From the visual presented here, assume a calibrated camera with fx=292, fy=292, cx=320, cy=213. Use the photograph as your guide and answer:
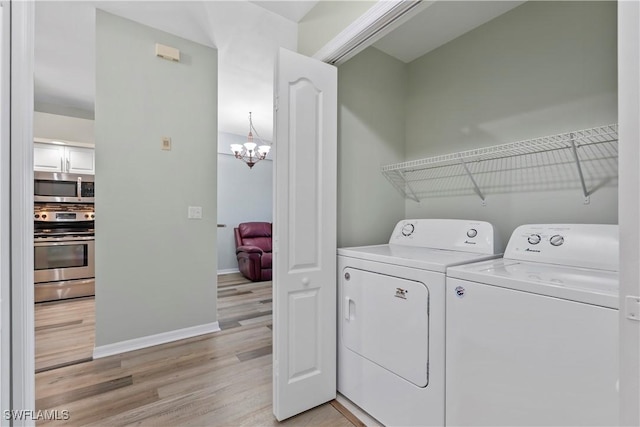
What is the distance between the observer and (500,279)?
3.43ft

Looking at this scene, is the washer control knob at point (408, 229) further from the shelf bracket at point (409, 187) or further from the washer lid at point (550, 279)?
the washer lid at point (550, 279)

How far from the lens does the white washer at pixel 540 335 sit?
845 millimetres

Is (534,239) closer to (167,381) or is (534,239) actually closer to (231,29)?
(167,381)

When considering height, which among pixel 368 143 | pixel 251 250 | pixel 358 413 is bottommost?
pixel 358 413

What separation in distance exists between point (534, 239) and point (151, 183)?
107 inches

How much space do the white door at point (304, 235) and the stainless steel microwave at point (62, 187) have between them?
12.3 feet

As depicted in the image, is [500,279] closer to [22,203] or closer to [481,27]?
[22,203]

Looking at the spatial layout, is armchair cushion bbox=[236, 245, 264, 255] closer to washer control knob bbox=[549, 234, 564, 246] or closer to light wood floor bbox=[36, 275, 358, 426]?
light wood floor bbox=[36, 275, 358, 426]

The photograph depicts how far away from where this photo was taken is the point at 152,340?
2.44 metres

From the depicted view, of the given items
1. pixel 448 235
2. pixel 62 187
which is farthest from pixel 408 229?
pixel 62 187

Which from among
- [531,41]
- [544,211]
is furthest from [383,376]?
[531,41]

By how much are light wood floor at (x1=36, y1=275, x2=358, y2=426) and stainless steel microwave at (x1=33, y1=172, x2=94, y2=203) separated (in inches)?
64.6

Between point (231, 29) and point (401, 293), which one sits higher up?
point (231, 29)

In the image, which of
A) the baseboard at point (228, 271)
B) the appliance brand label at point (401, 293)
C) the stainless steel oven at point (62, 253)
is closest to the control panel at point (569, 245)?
the appliance brand label at point (401, 293)
